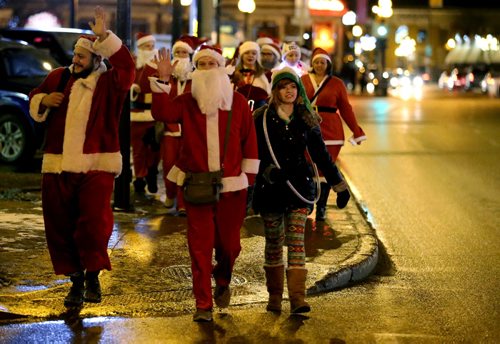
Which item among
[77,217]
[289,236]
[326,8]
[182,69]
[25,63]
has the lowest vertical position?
[289,236]

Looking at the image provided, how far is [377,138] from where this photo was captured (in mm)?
23359

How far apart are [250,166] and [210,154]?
0.30 metres

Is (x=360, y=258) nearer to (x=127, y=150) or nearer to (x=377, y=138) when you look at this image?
(x=127, y=150)

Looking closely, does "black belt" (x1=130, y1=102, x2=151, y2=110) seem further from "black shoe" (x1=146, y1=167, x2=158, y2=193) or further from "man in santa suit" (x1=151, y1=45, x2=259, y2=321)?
"man in santa suit" (x1=151, y1=45, x2=259, y2=321)

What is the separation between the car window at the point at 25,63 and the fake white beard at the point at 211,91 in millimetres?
9844

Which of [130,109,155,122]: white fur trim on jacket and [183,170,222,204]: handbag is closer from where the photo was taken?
[183,170,222,204]: handbag

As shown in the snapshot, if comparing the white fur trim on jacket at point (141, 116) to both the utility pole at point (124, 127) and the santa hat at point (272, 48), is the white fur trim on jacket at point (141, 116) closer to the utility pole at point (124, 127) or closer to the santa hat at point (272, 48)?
the utility pole at point (124, 127)

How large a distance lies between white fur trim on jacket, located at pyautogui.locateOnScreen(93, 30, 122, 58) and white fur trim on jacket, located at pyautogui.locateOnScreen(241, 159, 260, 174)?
1.15m

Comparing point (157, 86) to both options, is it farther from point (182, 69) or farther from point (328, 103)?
point (328, 103)

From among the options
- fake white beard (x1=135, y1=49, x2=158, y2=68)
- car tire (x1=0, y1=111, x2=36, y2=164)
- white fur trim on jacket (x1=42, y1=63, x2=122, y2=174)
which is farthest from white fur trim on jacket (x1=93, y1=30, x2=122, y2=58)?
car tire (x1=0, y1=111, x2=36, y2=164)

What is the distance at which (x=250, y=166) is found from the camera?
7.38 metres

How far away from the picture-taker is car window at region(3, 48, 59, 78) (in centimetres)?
1669

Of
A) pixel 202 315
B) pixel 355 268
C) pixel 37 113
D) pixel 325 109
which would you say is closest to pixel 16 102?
pixel 325 109

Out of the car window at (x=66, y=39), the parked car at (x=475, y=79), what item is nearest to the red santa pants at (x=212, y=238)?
the car window at (x=66, y=39)
